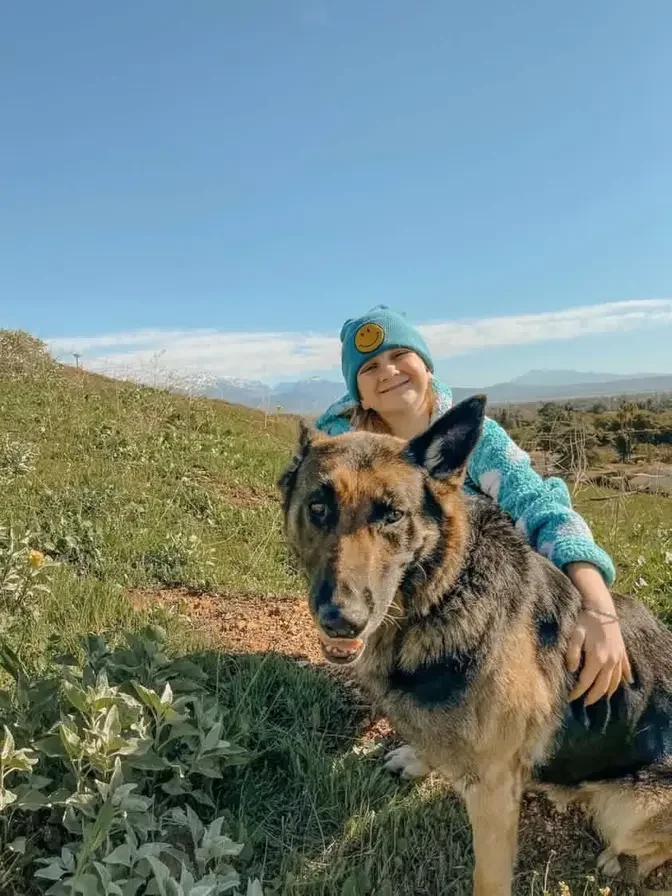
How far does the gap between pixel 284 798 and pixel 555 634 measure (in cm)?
141

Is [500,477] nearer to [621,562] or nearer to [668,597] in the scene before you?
[668,597]

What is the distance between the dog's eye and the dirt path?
1550mm

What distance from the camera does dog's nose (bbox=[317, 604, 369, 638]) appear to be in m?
2.14

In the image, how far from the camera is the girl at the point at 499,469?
8.20 ft

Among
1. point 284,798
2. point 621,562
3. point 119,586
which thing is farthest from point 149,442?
point 284,798

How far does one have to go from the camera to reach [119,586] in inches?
176

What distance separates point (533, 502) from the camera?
118 inches

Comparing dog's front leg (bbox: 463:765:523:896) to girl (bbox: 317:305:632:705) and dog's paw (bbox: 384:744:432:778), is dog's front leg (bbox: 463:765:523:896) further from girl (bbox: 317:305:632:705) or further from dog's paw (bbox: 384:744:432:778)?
dog's paw (bbox: 384:744:432:778)

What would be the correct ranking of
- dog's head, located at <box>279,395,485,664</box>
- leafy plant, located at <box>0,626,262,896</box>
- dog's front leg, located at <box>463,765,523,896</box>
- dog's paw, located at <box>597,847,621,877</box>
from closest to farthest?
leafy plant, located at <box>0,626,262,896</box> → dog's head, located at <box>279,395,485,664</box> → dog's front leg, located at <box>463,765,523,896</box> → dog's paw, located at <box>597,847,621,877</box>

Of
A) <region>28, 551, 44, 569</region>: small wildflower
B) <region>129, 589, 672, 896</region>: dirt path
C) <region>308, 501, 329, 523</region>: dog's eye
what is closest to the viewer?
<region>308, 501, 329, 523</region>: dog's eye

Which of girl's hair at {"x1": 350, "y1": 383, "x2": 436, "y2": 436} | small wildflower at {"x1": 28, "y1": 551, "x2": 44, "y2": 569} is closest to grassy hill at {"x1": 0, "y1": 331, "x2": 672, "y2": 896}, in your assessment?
small wildflower at {"x1": 28, "y1": 551, "x2": 44, "y2": 569}

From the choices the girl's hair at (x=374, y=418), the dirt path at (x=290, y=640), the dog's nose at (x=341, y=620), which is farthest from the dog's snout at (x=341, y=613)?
the girl's hair at (x=374, y=418)

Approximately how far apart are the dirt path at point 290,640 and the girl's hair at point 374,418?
1442 mm

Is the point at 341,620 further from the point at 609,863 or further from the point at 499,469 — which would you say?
the point at 609,863
